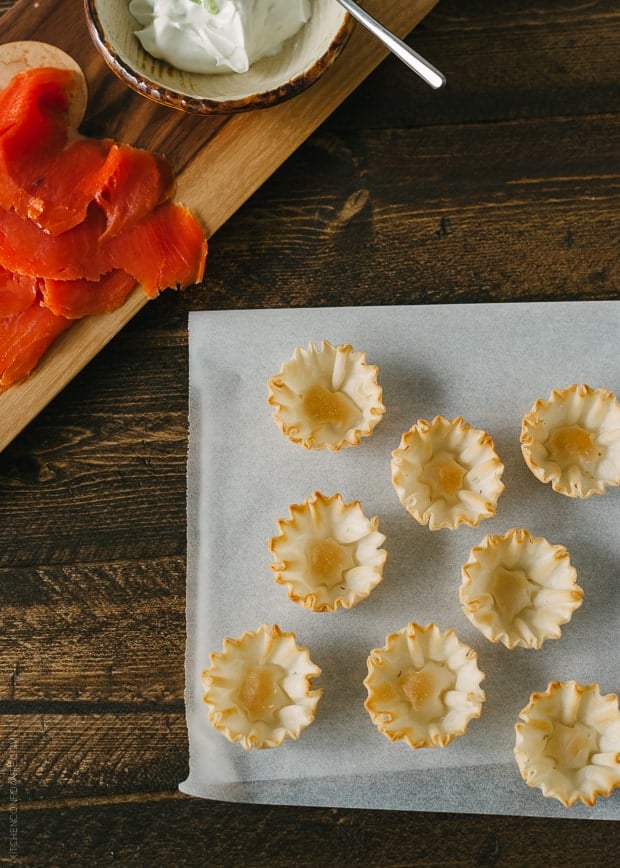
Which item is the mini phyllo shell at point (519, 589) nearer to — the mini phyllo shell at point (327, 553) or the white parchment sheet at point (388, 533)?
the white parchment sheet at point (388, 533)

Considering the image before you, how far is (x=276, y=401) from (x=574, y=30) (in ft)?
3.54

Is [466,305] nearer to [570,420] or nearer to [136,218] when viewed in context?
[570,420]

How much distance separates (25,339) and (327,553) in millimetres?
781

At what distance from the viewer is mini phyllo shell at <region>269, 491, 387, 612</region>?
5.35 feet

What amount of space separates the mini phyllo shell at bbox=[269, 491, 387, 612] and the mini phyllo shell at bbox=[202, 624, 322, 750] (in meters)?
0.11

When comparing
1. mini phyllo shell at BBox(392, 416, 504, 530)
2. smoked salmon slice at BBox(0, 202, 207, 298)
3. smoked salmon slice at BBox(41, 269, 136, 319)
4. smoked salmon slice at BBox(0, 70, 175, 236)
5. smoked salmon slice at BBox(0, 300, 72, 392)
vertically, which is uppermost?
smoked salmon slice at BBox(0, 70, 175, 236)

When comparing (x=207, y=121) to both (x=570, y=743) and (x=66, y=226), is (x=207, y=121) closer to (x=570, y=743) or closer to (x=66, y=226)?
(x=66, y=226)

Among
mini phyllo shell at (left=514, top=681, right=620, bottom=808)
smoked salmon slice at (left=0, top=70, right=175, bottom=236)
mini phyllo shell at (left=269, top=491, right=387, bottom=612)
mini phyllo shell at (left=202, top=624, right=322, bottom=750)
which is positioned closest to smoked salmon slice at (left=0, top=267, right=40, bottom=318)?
smoked salmon slice at (left=0, top=70, right=175, bottom=236)

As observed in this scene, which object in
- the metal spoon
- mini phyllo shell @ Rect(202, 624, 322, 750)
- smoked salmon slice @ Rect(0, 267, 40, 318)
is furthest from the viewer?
smoked salmon slice @ Rect(0, 267, 40, 318)

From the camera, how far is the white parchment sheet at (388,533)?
1.65 metres

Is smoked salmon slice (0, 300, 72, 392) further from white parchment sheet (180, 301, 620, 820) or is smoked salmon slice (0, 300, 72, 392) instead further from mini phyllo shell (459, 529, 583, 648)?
mini phyllo shell (459, 529, 583, 648)

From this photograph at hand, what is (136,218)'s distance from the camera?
1710 mm

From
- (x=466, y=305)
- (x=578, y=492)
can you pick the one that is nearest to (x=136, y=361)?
(x=466, y=305)

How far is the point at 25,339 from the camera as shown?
5.53 ft
